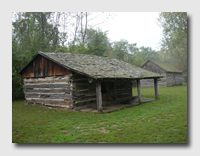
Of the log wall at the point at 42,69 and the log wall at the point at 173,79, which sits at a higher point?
the log wall at the point at 42,69

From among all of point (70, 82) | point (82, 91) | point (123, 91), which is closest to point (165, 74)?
point (123, 91)

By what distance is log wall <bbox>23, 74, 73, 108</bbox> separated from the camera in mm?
11047

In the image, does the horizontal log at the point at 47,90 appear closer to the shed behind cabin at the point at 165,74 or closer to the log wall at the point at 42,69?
the log wall at the point at 42,69

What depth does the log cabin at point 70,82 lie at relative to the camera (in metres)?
10.5

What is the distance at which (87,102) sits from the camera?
460 inches

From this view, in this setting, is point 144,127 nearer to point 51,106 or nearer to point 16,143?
point 16,143

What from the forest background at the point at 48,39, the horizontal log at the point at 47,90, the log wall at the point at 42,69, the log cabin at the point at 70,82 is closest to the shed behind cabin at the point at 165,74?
the forest background at the point at 48,39

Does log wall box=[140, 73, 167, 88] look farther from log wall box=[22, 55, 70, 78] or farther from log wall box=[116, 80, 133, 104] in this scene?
log wall box=[22, 55, 70, 78]

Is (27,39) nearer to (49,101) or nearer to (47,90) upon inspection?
(47,90)

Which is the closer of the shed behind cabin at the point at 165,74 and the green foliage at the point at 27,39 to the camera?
the green foliage at the point at 27,39

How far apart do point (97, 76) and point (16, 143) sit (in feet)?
17.4

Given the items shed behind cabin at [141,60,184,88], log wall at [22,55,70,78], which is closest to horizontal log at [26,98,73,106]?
log wall at [22,55,70,78]

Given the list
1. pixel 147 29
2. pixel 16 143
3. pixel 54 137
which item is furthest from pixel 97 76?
pixel 16 143

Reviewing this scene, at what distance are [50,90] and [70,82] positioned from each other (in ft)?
7.32
